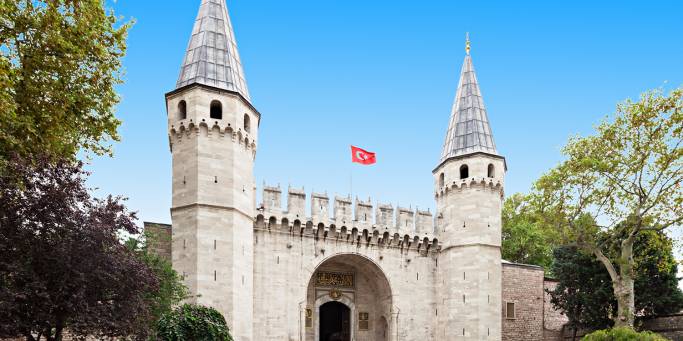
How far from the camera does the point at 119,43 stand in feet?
52.7

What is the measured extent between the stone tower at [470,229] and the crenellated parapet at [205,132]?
10653 millimetres

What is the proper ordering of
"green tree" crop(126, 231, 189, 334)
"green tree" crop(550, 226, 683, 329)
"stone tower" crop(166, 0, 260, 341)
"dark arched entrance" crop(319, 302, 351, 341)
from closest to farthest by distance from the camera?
"green tree" crop(126, 231, 189, 334) → "stone tower" crop(166, 0, 260, 341) → "green tree" crop(550, 226, 683, 329) → "dark arched entrance" crop(319, 302, 351, 341)

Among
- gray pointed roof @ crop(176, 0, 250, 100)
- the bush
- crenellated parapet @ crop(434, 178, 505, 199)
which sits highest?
gray pointed roof @ crop(176, 0, 250, 100)

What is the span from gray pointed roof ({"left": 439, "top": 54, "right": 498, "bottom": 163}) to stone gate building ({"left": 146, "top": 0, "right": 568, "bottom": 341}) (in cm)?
7

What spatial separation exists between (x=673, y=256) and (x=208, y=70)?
21186mm

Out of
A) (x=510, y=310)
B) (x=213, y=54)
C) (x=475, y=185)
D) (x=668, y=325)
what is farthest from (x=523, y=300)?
(x=213, y=54)

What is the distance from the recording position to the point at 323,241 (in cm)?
2622

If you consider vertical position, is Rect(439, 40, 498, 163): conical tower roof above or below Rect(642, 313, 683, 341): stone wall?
above

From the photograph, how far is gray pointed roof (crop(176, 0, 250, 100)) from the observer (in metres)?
23.4

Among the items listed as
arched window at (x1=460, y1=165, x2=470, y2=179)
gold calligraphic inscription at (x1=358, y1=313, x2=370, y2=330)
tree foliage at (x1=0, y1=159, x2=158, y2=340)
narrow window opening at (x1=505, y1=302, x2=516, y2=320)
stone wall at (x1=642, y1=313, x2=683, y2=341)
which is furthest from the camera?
narrow window opening at (x1=505, y1=302, x2=516, y2=320)

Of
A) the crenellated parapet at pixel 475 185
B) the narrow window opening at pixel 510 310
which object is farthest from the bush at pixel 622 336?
the narrow window opening at pixel 510 310

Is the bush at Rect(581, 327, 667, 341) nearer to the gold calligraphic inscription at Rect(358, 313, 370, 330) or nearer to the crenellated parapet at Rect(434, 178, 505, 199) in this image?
the crenellated parapet at Rect(434, 178, 505, 199)

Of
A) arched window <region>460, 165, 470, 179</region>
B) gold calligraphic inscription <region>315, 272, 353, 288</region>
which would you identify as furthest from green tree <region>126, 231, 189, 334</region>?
arched window <region>460, 165, 470, 179</region>

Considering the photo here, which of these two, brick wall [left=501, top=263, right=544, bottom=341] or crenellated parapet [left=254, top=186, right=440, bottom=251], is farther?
brick wall [left=501, top=263, right=544, bottom=341]
